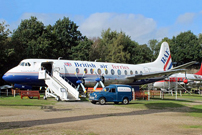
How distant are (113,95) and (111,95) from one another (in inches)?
7.8

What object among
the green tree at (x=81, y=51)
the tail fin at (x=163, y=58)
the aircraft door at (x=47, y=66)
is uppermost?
the green tree at (x=81, y=51)

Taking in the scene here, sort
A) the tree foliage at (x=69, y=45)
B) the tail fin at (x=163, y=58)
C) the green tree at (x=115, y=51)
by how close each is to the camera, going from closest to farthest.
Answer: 1. the tail fin at (x=163, y=58)
2. the tree foliage at (x=69, y=45)
3. the green tree at (x=115, y=51)

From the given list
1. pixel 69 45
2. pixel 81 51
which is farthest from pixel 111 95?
pixel 69 45

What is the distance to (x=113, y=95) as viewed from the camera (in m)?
22.8

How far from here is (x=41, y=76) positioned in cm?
2655

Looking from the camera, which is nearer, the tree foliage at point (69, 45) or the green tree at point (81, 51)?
the tree foliage at point (69, 45)

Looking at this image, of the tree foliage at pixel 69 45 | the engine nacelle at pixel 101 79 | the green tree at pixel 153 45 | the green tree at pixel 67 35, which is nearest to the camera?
the engine nacelle at pixel 101 79

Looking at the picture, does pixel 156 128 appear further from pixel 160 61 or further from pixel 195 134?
pixel 160 61

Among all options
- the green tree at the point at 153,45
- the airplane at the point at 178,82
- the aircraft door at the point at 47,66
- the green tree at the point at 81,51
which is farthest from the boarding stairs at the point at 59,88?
the green tree at the point at 153,45

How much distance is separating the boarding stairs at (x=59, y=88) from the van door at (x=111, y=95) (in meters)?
3.90

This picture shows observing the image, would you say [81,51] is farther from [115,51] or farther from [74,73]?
[74,73]

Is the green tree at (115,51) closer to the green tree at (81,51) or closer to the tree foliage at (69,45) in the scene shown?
the tree foliage at (69,45)

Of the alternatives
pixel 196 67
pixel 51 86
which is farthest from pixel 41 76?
pixel 196 67

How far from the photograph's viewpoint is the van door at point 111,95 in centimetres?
2262
